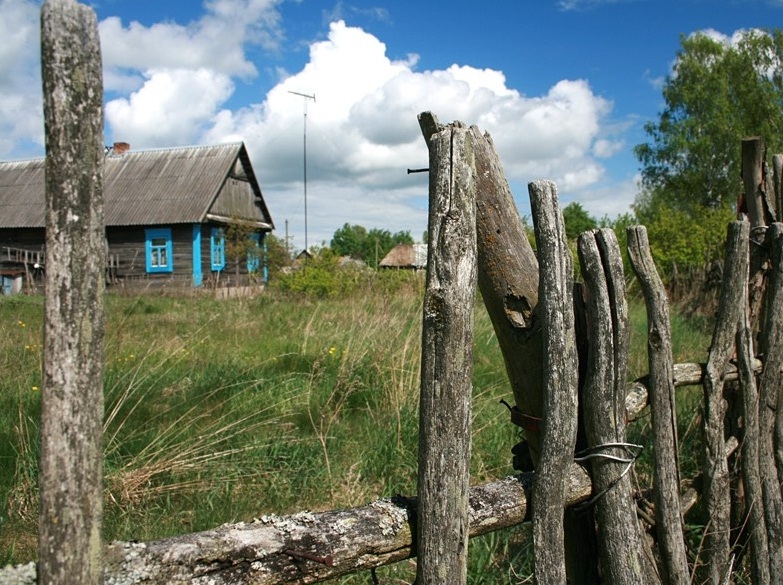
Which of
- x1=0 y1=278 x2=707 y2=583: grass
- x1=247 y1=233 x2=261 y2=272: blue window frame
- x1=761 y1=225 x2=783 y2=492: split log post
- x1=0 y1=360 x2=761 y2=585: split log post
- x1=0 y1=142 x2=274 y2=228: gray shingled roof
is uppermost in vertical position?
x1=0 y1=142 x2=274 y2=228: gray shingled roof

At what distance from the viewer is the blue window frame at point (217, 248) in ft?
75.4

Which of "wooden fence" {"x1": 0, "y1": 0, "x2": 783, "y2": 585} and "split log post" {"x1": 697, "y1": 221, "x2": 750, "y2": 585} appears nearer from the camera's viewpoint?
"wooden fence" {"x1": 0, "y1": 0, "x2": 783, "y2": 585}

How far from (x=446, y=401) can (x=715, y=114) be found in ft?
106

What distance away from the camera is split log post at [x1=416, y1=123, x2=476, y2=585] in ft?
5.27

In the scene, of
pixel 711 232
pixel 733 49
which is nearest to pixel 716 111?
pixel 733 49

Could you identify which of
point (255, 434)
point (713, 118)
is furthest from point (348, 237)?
point (255, 434)

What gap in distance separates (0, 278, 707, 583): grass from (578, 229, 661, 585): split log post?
0.58m

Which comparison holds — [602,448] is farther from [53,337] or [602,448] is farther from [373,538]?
[53,337]

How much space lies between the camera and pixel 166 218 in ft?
72.3

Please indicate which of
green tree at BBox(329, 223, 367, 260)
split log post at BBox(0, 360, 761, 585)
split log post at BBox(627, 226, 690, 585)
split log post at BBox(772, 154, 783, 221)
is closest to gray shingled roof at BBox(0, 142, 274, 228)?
split log post at BBox(772, 154, 783, 221)

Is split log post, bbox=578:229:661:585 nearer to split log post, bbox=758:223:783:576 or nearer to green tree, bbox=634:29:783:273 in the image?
split log post, bbox=758:223:783:576

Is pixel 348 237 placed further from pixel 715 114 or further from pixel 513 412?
pixel 513 412

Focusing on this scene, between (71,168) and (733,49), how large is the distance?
3485cm

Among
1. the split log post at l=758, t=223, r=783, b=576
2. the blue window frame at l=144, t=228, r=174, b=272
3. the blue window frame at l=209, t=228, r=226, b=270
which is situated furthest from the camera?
the blue window frame at l=209, t=228, r=226, b=270
